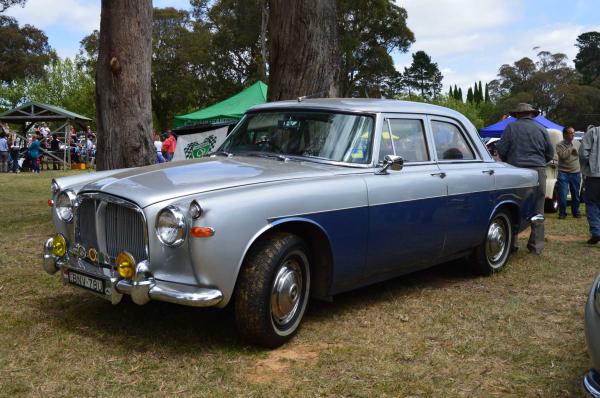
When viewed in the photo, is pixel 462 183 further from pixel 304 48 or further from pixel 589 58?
pixel 589 58

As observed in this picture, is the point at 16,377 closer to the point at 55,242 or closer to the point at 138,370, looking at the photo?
the point at 138,370

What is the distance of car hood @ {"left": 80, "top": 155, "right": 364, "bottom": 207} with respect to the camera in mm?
4020

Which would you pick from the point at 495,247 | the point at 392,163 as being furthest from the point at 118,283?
the point at 495,247

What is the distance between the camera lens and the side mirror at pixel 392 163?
498 cm

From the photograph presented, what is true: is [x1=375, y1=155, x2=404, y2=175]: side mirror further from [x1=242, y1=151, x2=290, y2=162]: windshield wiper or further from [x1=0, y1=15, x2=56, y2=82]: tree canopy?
[x1=0, y1=15, x2=56, y2=82]: tree canopy

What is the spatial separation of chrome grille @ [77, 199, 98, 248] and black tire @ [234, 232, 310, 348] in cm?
110

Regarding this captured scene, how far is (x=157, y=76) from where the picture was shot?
45375mm

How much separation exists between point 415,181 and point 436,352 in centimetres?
162

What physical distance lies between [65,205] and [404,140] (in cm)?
289

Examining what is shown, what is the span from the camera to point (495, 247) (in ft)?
22.0

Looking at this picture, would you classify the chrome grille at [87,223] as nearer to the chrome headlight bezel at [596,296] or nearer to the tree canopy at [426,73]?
the chrome headlight bezel at [596,296]

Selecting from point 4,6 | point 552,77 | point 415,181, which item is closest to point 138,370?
point 415,181

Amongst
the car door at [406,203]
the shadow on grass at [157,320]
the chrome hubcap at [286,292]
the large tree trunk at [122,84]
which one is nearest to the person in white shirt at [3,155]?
the large tree trunk at [122,84]

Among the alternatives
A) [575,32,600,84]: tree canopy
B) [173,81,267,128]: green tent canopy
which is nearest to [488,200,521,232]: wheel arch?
[173,81,267,128]: green tent canopy
